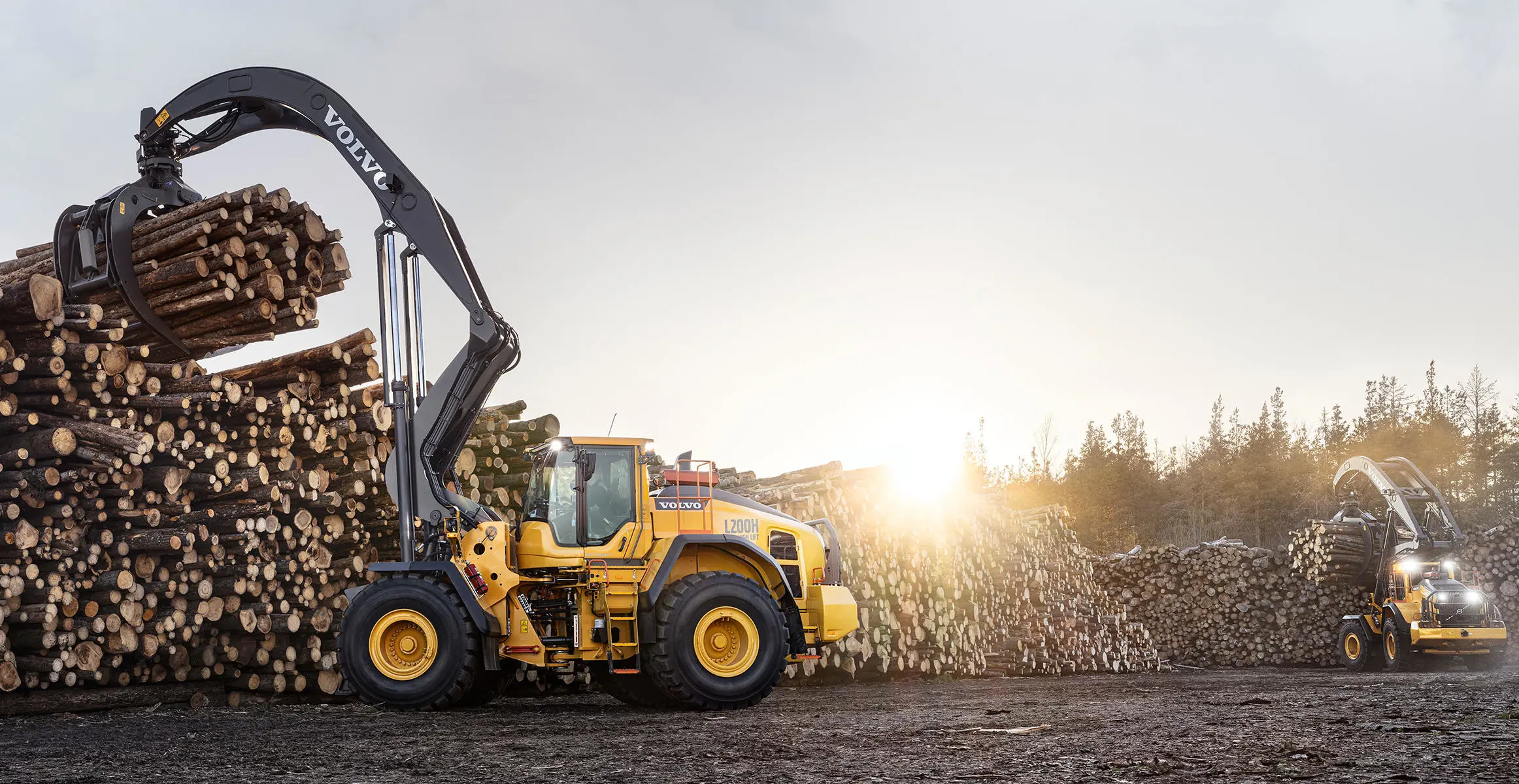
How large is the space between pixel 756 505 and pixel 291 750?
13.7ft

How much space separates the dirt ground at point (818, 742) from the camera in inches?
203

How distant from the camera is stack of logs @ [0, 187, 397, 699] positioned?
8.80m

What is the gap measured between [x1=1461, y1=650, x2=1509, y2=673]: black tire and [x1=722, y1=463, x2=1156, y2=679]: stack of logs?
4.22m

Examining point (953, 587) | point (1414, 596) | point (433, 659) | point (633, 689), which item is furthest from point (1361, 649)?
point (433, 659)

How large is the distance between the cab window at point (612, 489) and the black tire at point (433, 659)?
3.81ft

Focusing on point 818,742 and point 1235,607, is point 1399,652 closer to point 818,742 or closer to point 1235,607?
point 1235,607

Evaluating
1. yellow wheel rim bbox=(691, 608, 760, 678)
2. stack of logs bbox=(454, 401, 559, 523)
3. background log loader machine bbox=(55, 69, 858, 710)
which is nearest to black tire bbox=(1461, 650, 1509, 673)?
background log loader machine bbox=(55, 69, 858, 710)

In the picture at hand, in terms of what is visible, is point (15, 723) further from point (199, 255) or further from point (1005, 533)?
point (1005, 533)

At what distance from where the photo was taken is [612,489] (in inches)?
345

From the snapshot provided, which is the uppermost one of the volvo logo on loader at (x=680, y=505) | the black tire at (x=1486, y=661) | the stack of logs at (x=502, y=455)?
the stack of logs at (x=502, y=455)

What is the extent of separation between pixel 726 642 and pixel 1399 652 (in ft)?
40.3

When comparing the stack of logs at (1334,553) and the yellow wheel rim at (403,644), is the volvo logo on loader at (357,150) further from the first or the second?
the stack of logs at (1334,553)

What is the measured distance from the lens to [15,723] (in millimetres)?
8305

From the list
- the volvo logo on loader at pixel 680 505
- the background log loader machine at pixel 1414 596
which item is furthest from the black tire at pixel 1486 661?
Answer: the volvo logo on loader at pixel 680 505
